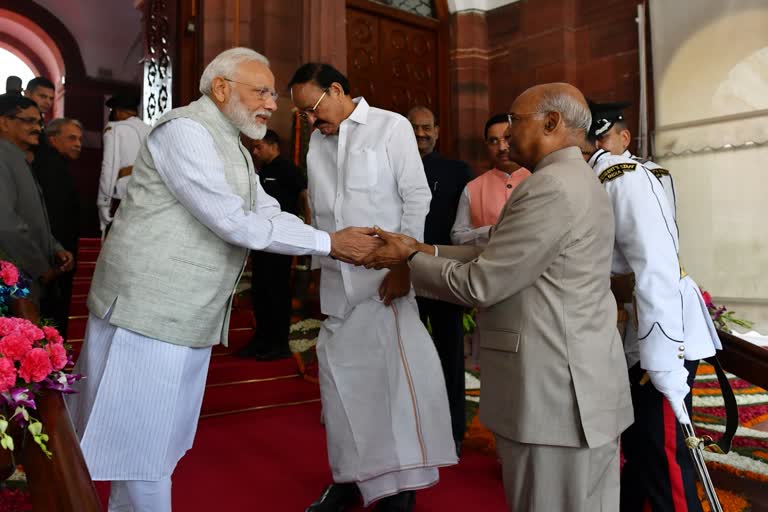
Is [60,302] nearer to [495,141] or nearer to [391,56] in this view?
[495,141]

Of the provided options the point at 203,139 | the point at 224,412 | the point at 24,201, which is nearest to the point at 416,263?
the point at 203,139

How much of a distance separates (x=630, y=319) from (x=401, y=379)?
95 centimetres

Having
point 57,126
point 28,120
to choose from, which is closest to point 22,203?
point 28,120

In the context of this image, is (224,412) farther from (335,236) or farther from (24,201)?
(335,236)

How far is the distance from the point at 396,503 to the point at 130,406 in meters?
1.19

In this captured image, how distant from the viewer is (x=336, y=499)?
9.26 feet

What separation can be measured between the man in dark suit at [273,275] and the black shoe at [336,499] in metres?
2.12

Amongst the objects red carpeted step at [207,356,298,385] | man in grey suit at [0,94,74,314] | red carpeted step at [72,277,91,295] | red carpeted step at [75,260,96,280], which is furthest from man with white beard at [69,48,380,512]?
red carpeted step at [75,260,96,280]

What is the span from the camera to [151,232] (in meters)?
2.10

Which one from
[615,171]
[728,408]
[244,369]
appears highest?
[615,171]

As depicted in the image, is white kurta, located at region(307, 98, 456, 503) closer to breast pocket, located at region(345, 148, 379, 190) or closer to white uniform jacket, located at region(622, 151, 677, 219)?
breast pocket, located at region(345, 148, 379, 190)

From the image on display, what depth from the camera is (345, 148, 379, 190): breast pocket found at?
2.83m

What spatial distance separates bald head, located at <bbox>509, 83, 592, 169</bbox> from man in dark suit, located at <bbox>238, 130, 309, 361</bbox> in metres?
3.04

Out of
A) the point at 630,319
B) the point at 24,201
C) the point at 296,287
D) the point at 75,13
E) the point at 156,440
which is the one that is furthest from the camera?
the point at 75,13
